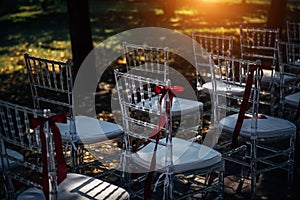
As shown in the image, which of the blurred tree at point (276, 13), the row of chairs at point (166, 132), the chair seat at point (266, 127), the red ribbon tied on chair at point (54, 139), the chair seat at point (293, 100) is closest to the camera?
the red ribbon tied on chair at point (54, 139)

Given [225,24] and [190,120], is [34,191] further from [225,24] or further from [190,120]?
[225,24]

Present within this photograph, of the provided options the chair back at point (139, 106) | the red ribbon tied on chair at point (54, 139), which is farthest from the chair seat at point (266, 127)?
the red ribbon tied on chair at point (54, 139)

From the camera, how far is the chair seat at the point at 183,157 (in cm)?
337

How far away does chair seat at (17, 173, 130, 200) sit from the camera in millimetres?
2932

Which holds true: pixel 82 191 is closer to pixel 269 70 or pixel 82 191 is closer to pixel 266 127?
pixel 266 127

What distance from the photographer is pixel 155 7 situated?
20062 millimetres

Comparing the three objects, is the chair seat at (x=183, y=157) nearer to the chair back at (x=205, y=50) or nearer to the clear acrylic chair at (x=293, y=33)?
the chair back at (x=205, y=50)

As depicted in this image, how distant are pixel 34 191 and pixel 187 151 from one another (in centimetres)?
123

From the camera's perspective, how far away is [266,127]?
407 cm

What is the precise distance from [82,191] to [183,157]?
88cm

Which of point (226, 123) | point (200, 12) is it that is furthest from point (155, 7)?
point (226, 123)

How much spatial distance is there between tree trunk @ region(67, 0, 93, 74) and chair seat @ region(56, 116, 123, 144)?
3565 mm

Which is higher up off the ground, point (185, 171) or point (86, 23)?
point (86, 23)

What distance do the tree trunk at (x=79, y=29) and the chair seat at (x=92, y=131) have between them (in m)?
3.57
